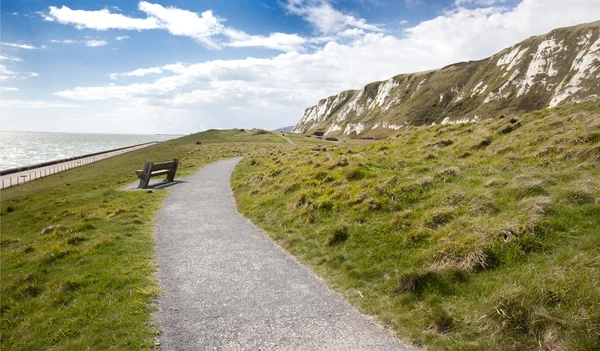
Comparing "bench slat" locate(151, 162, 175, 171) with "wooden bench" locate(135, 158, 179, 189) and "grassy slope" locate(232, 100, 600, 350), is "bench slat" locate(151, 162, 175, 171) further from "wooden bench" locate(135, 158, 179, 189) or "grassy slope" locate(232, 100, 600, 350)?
"grassy slope" locate(232, 100, 600, 350)

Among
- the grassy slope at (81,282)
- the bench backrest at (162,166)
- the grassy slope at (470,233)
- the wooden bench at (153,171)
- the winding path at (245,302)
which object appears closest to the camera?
the grassy slope at (470,233)

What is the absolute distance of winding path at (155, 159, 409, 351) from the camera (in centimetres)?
667

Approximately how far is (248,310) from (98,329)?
11.2 feet

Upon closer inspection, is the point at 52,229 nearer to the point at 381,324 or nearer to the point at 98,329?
the point at 98,329

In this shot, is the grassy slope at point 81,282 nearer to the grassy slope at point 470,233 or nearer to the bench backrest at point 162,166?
the grassy slope at point 470,233

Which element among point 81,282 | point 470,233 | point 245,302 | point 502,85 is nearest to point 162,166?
point 81,282

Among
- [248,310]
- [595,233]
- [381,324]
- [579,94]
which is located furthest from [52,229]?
[579,94]

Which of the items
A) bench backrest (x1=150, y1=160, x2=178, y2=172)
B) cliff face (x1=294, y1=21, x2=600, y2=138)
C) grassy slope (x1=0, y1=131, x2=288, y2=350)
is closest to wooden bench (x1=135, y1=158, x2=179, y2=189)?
bench backrest (x1=150, y1=160, x2=178, y2=172)

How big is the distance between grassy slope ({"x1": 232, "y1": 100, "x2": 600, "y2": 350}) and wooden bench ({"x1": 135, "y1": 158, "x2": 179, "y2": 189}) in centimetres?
1032

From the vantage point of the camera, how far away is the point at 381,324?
711 centimetres

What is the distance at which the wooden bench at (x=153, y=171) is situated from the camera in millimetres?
25219

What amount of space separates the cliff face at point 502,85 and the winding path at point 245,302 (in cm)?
10923

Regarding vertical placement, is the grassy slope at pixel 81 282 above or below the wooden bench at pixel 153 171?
below

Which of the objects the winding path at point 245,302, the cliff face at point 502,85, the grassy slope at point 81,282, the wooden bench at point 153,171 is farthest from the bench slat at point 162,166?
the cliff face at point 502,85
